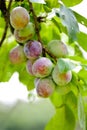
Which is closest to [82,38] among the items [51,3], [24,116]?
[51,3]

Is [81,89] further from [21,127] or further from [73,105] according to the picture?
[21,127]

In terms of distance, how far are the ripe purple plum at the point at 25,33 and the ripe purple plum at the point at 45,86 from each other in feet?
0.26

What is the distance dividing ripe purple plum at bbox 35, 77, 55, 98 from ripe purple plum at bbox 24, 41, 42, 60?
42mm

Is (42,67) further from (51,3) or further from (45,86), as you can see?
(51,3)

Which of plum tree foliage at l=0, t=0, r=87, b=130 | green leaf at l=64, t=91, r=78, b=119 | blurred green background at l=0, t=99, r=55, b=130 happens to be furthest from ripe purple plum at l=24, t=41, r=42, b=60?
blurred green background at l=0, t=99, r=55, b=130

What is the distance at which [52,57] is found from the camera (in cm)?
70

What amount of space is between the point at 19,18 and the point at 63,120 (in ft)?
0.81

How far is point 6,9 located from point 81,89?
0.20 m

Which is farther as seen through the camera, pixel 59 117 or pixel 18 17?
pixel 59 117

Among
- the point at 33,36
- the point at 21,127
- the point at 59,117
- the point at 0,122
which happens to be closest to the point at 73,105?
the point at 59,117

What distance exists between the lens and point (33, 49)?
0.70 meters

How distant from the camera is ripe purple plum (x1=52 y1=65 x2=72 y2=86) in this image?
67cm

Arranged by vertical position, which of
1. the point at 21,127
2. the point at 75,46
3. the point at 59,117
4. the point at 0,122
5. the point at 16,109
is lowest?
the point at 21,127

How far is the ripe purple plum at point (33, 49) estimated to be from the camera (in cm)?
70
